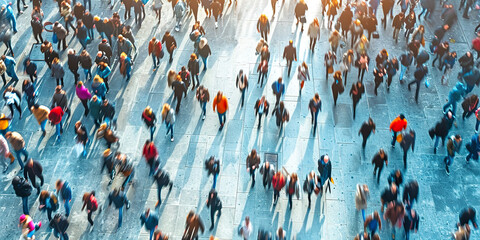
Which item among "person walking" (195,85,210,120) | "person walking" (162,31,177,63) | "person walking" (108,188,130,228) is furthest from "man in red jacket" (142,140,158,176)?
"person walking" (162,31,177,63)

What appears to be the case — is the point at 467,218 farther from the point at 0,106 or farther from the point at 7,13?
the point at 7,13

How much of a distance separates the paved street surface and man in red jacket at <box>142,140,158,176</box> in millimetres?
804

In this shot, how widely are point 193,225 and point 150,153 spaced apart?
2.65 m

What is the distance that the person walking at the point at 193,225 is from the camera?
13.1 metres

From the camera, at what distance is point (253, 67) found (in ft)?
64.4

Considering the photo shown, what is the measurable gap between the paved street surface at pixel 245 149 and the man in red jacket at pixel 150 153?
2.64 ft

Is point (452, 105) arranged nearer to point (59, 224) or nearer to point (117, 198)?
point (117, 198)

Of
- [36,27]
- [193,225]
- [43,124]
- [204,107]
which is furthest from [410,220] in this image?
[36,27]

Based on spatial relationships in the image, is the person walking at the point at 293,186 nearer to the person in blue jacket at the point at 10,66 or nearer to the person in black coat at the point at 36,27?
the person in blue jacket at the point at 10,66

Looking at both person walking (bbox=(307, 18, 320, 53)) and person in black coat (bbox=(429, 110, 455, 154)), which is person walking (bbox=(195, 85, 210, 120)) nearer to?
person walking (bbox=(307, 18, 320, 53))

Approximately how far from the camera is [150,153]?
1484 cm

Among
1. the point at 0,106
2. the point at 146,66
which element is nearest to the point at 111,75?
the point at 146,66

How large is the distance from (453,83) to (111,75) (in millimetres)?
11606

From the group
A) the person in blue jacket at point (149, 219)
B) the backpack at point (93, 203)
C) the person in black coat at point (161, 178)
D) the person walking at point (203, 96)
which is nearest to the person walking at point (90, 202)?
the backpack at point (93, 203)
